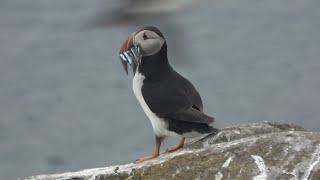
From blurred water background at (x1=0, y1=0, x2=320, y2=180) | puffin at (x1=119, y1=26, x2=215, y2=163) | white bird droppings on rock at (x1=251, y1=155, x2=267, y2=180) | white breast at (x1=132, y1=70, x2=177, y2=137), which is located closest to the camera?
white bird droppings on rock at (x1=251, y1=155, x2=267, y2=180)

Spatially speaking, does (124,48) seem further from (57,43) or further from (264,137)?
(57,43)

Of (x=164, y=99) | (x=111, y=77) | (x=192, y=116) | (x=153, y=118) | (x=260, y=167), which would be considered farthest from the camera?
(x=111, y=77)

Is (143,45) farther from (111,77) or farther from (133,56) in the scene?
(111,77)

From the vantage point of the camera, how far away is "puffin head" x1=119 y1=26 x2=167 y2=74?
8.92m

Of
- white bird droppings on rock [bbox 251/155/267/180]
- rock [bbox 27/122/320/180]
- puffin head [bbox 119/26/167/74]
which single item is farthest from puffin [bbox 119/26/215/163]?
white bird droppings on rock [bbox 251/155/267/180]

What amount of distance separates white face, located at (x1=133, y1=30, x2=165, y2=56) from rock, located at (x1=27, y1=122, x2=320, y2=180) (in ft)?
3.01

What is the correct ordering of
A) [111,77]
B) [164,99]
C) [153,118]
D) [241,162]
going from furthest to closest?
1. [111,77]
2. [153,118]
3. [164,99]
4. [241,162]

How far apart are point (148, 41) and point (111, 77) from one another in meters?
11.4

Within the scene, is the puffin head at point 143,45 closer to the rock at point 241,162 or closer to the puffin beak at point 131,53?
the puffin beak at point 131,53

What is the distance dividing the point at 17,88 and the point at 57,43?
192 centimetres

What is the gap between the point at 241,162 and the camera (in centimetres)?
792

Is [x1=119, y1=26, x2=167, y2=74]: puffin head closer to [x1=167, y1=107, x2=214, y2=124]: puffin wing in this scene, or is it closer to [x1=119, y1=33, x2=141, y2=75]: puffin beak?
[x1=119, y1=33, x2=141, y2=75]: puffin beak

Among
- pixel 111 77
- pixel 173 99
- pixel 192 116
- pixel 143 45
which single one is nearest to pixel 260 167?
pixel 192 116

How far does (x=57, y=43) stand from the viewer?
72.0ft
